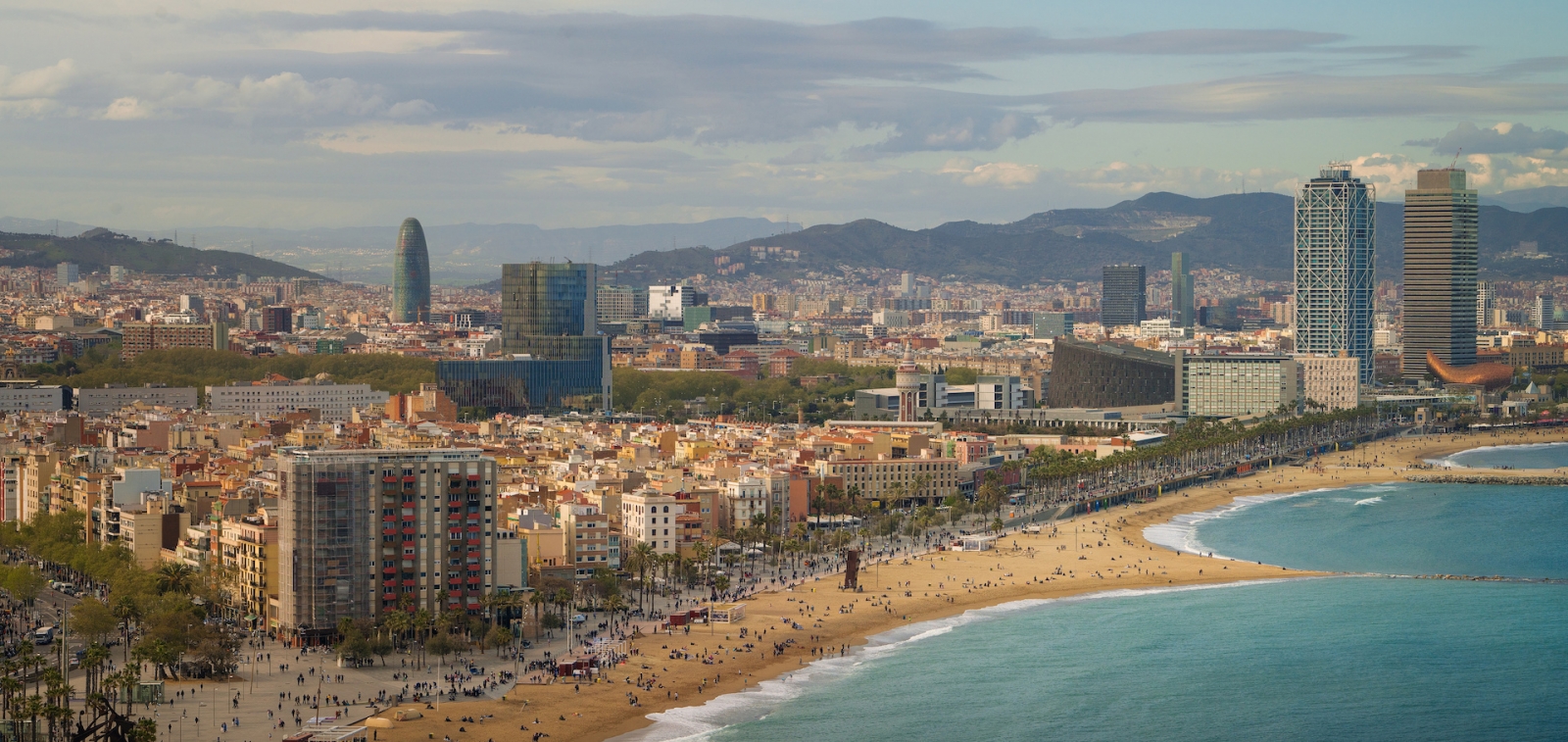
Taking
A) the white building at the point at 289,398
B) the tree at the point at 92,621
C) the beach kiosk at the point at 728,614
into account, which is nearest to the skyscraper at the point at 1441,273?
the white building at the point at 289,398

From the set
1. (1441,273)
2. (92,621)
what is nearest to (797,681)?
(92,621)

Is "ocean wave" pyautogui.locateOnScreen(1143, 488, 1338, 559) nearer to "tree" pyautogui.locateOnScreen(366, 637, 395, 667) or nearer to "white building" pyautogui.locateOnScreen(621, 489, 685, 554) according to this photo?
"white building" pyautogui.locateOnScreen(621, 489, 685, 554)

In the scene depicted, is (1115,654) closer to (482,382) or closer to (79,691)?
(79,691)

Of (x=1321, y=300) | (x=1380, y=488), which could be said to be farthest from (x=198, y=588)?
(x=1321, y=300)

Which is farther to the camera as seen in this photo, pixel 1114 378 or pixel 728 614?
pixel 1114 378

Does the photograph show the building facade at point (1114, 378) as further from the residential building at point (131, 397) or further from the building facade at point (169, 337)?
the building facade at point (169, 337)

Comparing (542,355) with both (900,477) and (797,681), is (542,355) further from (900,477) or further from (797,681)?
(797,681)

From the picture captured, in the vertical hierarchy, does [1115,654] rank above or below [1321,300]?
below

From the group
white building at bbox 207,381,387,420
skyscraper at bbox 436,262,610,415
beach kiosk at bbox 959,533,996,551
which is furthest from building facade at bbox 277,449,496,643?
→ skyscraper at bbox 436,262,610,415
